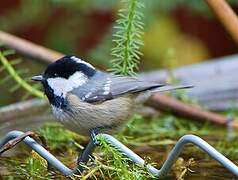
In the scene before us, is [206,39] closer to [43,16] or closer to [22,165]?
[43,16]

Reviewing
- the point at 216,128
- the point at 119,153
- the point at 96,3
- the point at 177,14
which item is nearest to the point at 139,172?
the point at 119,153

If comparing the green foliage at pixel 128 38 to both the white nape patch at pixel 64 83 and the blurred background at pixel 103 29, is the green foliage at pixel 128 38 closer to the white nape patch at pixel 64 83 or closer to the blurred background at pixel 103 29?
the white nape patch at pixel 64 83

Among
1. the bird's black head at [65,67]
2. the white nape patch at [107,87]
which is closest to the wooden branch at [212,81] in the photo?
the white nape patch at [107,87]

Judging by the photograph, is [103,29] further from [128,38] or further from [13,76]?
[128,38]

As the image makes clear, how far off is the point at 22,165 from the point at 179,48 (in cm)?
238

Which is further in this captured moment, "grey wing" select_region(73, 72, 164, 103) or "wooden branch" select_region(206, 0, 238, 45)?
"wooden branch" select_region(206, 0, 238, 45)

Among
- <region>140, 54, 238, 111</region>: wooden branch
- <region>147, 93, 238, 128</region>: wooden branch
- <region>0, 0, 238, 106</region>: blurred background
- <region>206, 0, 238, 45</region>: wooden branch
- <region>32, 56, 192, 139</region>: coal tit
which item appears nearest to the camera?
<region>32, 56, 192, 139</region>: coal tit

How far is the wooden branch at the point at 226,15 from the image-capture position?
7.34 feet

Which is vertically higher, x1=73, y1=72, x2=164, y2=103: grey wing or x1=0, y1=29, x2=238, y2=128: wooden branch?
x1=73, y1=72, x2=164, y2=103: grey wing

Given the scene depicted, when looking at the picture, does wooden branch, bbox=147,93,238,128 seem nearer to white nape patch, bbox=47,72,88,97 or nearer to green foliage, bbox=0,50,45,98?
green foliage, bbox=0,50,45,98

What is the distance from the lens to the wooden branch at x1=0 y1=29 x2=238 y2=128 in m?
2.50

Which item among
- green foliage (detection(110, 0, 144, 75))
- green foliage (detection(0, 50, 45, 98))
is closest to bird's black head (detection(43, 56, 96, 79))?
green foliage (detection(110, 0, 144, 75))

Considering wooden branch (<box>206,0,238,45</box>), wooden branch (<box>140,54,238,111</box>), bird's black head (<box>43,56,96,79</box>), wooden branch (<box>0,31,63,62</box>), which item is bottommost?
wooden branch (<box>140,54,238,111</box>)

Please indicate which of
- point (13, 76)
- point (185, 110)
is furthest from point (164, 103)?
point (13, 76)
